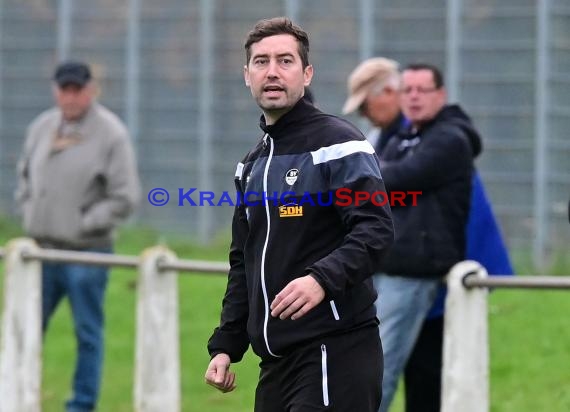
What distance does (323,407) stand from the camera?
197 inches

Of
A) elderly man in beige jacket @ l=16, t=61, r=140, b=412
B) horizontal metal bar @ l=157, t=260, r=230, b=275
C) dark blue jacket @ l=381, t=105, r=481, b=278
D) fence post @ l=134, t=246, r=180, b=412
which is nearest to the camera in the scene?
dark blue jacket @ l=381, t=105, r=481, b=278

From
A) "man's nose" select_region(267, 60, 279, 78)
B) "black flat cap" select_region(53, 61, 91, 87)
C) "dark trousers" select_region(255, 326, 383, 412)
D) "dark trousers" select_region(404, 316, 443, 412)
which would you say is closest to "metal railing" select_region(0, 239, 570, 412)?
"dark trousers" select_region(404, 316, 443, 412)

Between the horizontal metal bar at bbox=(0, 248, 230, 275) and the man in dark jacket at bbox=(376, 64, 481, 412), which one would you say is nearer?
the man in dark jacket at bbox=(376, 64, 481, 412)

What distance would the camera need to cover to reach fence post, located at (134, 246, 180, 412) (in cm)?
819

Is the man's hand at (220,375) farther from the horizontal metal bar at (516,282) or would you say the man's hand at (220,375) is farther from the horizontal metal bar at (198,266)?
the horizontal metal bar at (198,266)

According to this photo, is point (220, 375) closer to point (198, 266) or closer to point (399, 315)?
point (399, 315)

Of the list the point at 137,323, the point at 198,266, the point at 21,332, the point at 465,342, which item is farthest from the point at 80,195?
the point at 465,342

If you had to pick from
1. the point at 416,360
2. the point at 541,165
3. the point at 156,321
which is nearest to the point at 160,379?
the point at 156,321

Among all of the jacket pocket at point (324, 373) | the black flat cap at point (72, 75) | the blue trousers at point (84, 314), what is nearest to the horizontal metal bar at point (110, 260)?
the blue trousers at point (84, 314)

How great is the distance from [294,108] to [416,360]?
2.83 metres

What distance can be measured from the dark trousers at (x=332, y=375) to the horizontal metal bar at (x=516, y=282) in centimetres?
167

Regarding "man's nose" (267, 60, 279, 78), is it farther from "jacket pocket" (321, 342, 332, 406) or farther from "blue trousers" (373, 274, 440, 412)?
"blue trousers" (373, 274, 440, 412)

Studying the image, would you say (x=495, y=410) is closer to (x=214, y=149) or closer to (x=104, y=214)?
(x=104, y=214)

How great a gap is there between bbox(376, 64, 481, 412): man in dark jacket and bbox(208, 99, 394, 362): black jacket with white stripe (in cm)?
198
